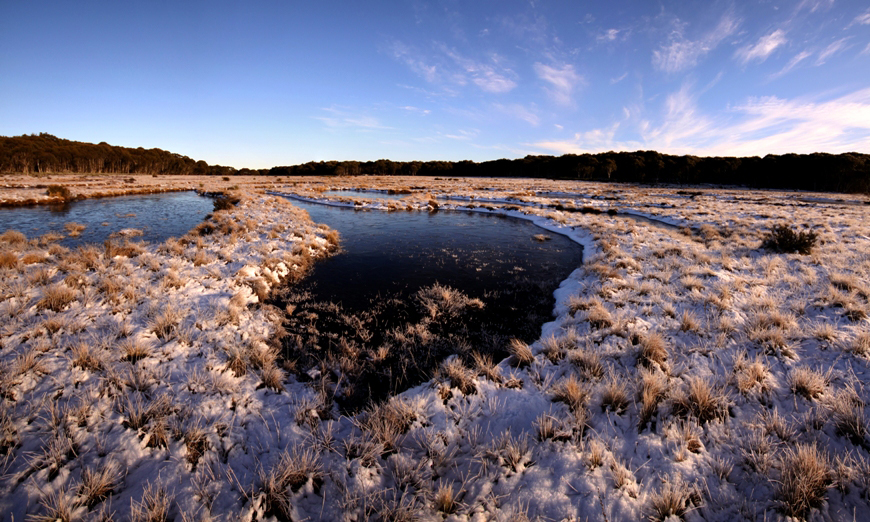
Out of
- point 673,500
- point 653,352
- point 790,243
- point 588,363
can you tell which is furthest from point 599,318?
point 790,243

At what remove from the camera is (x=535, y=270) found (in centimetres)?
1284

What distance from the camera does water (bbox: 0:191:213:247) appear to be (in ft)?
52.6

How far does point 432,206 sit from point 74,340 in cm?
2809

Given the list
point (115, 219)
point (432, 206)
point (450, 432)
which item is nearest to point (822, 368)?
point (450, 432)

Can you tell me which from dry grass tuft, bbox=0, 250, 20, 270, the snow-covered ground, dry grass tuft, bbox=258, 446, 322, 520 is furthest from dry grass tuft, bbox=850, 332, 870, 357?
dry grass tuft, bbox=0, 250, 20, 270

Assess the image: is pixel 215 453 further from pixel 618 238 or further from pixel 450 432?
pixel 618 238

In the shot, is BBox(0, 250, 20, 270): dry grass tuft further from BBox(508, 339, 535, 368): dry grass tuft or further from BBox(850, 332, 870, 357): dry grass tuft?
BBox(850, 332, 870, 357): dry grass tuft

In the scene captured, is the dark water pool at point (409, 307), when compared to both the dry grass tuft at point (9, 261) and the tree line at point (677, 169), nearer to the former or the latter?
the dry grass tuft at point (9, 261)

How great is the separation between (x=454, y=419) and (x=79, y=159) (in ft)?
463

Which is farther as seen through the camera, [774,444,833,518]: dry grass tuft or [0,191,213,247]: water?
[0,191,213,247]: water

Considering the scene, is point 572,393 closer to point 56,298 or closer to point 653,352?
point 653,352

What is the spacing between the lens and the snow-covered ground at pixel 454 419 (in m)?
3.32

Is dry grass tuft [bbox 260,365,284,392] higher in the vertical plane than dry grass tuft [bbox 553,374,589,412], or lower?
lower

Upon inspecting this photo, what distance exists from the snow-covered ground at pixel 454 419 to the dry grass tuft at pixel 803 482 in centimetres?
2
